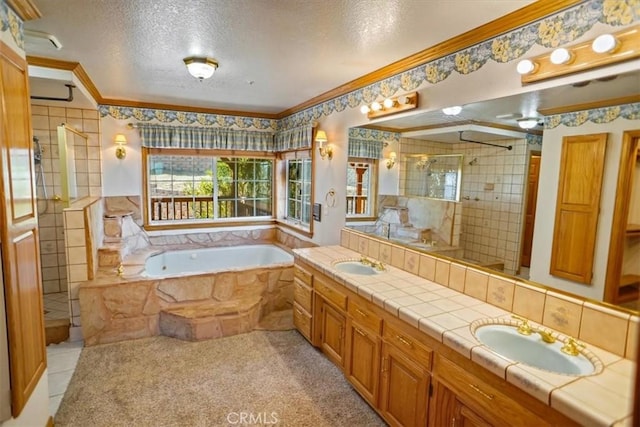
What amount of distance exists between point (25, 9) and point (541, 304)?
3039mm

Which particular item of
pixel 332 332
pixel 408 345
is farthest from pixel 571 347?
pixel 332 332

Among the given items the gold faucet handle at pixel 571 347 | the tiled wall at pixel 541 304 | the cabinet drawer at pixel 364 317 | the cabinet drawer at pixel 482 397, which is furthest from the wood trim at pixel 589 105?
the cabinet drawer at pixel 364 317

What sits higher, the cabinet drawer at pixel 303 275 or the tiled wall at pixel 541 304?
the tiled wall at pixel 541 304

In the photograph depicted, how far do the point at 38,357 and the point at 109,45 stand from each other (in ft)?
6.71

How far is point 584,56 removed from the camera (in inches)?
59.9

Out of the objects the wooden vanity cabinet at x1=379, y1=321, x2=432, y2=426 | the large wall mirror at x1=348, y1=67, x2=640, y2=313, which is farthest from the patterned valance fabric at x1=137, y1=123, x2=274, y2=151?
the wooden vanity cabinet at x1=379, y1=321, x2=432, y2=426

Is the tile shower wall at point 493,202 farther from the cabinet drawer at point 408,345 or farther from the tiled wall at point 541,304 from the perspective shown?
the cabinet drawer at point 408,345

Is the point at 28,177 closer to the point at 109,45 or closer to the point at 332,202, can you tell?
the point at 109,45

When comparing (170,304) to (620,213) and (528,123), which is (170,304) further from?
(620,213)

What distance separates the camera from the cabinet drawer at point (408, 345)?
172 centimetres

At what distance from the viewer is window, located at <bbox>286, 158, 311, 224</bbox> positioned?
4.50 metres

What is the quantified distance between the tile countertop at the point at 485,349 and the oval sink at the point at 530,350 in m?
0.07

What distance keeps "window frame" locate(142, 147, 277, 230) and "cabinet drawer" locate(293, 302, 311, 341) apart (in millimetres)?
2253

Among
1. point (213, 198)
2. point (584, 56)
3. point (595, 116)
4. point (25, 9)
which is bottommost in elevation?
point (213, 198)
